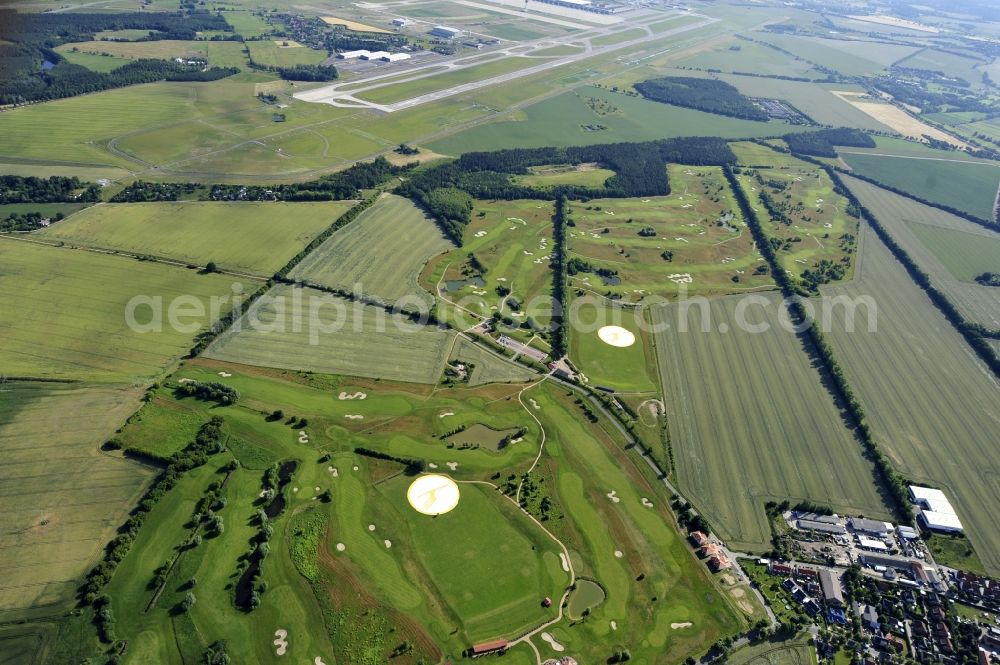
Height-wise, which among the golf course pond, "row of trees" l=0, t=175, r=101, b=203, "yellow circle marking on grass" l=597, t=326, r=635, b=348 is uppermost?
"row of trees" l=0, t=175, r=101, b=203

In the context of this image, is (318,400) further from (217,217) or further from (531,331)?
(217,217)

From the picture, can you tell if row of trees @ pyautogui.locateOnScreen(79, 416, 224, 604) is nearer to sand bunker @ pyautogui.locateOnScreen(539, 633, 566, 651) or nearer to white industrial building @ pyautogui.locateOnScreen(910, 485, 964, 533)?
sand bunker @ pyautogui.locateOnScreen(539, 633, 566, 651)

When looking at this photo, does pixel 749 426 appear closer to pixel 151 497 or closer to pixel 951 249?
pixel 151 497

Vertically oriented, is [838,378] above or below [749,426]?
above

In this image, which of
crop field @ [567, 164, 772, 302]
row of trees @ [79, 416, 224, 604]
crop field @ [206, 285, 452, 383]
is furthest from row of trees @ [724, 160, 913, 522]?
row of trees @ [79, 416, 224, 604]

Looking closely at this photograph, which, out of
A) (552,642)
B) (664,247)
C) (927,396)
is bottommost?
(552,642)

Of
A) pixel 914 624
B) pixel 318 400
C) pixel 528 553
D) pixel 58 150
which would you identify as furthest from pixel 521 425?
pixel 58 150

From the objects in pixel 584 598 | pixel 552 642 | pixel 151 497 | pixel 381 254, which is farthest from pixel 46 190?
pixel 552 642
